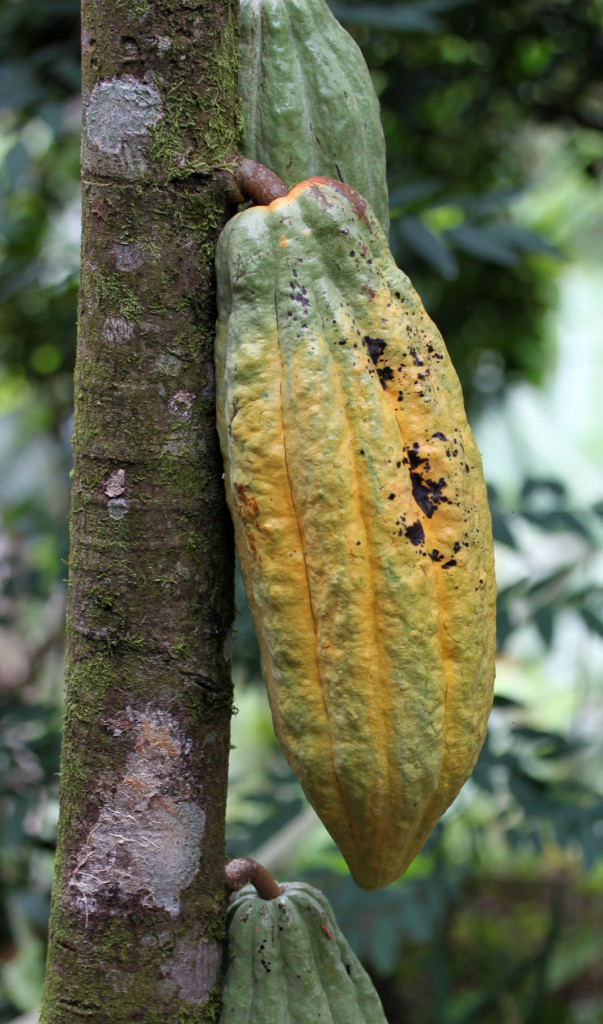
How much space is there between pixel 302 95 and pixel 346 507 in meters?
0.52

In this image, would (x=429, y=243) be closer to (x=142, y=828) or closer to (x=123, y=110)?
(x=123, y=110)

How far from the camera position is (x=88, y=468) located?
1009mm

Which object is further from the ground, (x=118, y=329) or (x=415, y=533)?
(x=118, y=329)

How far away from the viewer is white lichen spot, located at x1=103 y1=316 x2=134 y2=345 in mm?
982

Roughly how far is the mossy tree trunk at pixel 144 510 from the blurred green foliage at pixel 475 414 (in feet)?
3.16

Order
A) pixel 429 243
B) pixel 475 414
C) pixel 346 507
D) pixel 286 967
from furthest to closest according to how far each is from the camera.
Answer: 1. pixel 475 414
2. pixel 429 243
3. pixel 286 967
4. pixel 346 507

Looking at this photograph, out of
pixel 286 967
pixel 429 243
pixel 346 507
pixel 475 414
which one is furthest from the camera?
pixel 475 414

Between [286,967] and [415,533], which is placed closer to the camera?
[415,533]

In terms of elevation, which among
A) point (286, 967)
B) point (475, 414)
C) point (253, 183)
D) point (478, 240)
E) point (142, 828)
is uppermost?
point (253, 183)

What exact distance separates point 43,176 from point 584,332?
4.66 meters

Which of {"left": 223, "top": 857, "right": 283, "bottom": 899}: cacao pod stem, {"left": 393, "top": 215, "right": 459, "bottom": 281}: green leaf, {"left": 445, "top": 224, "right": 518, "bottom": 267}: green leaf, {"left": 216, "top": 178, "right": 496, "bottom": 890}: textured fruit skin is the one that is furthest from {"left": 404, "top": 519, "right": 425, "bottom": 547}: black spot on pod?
{"left": 445, "top": 224, "right": 518, "bottom": 267}: green leaf

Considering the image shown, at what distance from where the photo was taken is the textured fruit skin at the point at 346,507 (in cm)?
94

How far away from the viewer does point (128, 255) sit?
979mm

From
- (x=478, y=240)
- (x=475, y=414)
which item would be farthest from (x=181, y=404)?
(x=475, y=414)
